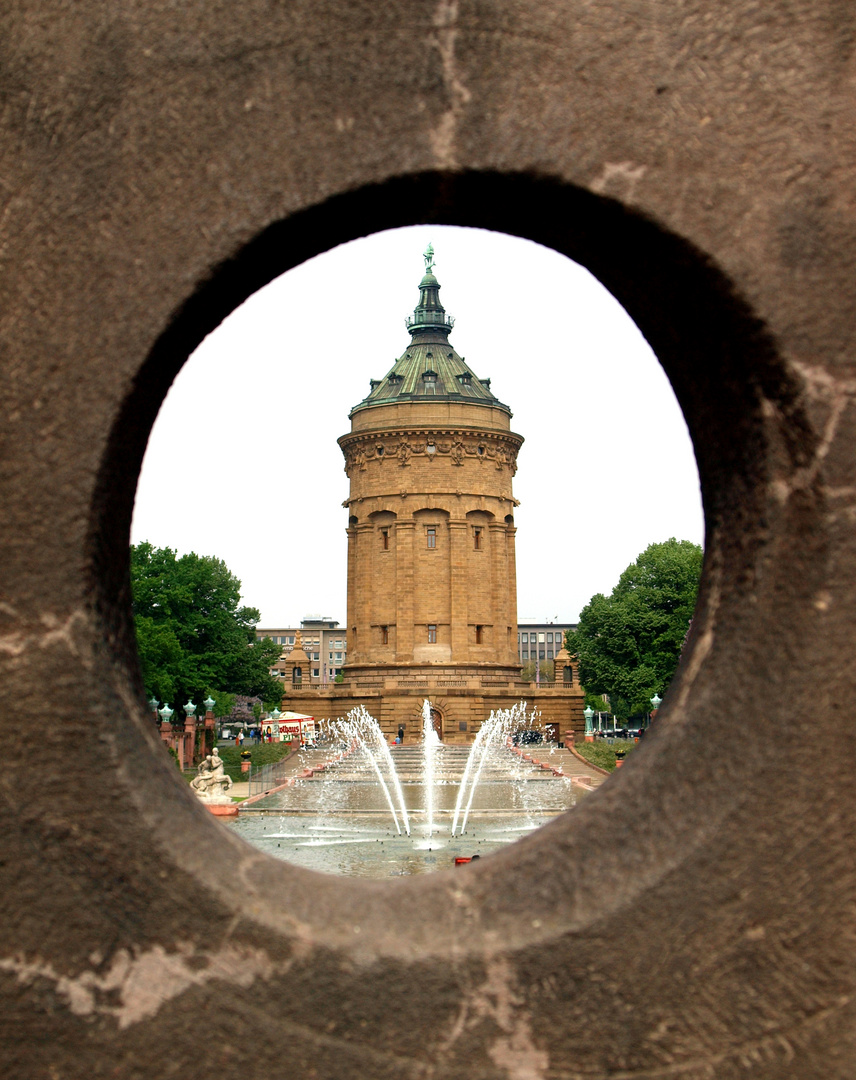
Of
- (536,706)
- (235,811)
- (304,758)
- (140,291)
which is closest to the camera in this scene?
(140,291)

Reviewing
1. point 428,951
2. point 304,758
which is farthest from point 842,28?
point 304,758

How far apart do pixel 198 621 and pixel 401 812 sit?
21.8 m

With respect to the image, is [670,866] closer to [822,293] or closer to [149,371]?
[822,293]

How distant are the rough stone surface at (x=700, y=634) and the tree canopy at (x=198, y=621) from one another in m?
33.6

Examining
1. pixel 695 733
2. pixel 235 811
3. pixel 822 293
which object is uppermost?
pixel 822 293

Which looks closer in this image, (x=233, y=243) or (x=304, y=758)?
(x=233, y=243)

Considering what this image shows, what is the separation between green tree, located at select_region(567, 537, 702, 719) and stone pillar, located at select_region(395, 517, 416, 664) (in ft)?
25.3

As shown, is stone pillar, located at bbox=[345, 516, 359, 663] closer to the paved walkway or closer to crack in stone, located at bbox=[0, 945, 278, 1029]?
the paved walkway

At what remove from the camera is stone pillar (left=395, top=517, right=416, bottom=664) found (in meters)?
49.6

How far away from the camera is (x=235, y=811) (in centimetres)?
1988

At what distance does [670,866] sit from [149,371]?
1568 mm

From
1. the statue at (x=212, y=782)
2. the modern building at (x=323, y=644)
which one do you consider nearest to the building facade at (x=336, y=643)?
the modern building at (x=323, y=644)

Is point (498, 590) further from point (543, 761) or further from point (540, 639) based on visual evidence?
point (540, 639)

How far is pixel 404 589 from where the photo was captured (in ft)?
164
